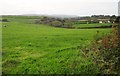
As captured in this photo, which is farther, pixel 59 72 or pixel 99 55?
pixel 99 55

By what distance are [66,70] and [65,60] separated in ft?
5.52

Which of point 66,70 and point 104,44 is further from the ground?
point 104,44

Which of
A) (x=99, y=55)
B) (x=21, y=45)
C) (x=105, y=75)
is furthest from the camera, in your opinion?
(x=21, y=45)

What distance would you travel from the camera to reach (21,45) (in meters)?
20.0

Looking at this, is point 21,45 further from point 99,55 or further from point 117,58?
point 117,58

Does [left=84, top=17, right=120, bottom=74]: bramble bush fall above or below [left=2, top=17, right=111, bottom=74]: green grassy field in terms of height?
above

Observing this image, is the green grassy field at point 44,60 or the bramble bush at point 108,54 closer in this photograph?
the bramble bush at point 108,54

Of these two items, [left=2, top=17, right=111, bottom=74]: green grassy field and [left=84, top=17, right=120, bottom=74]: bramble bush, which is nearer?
[left=84, top=17, right=120, bottom=74]: bramble bush

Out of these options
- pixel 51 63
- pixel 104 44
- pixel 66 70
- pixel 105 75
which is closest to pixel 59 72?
pixel 66 70

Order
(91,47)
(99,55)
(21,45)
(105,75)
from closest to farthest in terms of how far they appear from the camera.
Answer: (105,75), (99,55), (91,47), (21,45)

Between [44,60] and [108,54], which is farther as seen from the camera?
[44,60]

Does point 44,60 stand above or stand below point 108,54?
below

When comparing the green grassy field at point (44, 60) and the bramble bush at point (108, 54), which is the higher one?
the bramble bush at point (108, 54)

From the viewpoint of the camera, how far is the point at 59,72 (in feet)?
43.9
